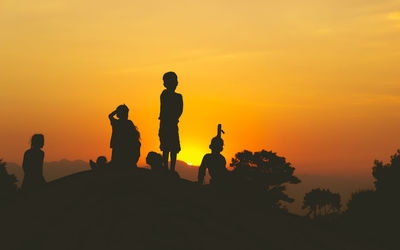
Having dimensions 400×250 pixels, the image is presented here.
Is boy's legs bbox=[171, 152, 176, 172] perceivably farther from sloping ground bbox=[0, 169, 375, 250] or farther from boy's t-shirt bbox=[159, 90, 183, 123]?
sloping ground bbox=[0, 169, 375, 250]

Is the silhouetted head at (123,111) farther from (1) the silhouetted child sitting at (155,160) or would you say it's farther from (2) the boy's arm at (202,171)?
(2) the boy's arm at (202,171)

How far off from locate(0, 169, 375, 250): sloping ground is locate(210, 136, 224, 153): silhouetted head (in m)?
1.72

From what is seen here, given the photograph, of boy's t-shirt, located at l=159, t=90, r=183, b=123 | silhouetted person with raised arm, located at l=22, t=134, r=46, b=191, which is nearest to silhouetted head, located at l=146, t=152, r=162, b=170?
boy's t-shirt, located at l=159, t=90, r=183, b=123

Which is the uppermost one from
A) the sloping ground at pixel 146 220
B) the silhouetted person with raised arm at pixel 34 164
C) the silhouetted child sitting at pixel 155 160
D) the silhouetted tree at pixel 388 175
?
the silhouetted tree at pixel 388 175

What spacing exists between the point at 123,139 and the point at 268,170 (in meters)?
61.9

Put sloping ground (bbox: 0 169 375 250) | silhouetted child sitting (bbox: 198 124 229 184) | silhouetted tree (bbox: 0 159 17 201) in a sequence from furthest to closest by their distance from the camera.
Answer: silhouetted tree (bbox: 0 159 17 201) < silhouetted child sitting (bbox: 198 124 229 184) < sloping ground (bbox: 0 169 375 250)

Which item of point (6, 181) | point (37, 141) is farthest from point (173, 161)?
point (6, 181)

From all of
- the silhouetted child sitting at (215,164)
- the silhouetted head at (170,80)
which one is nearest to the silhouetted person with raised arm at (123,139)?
the silhouetted head at (170,80)

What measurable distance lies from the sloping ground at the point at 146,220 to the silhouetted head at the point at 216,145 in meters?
1.72

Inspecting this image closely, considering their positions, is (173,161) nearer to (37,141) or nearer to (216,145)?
(216,145)

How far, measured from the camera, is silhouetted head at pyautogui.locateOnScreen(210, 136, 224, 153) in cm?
1503

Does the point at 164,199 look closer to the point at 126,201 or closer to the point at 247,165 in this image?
the point at 126,201

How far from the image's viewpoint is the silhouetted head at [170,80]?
1436 cm

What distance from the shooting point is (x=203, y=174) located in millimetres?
15156
